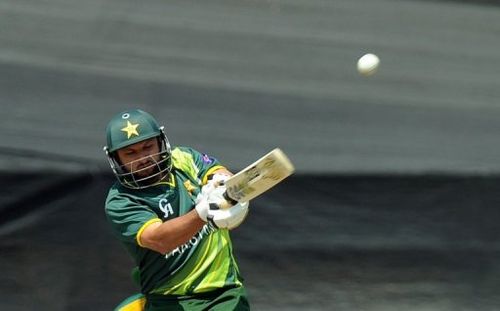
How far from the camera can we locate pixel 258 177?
3.32 meters

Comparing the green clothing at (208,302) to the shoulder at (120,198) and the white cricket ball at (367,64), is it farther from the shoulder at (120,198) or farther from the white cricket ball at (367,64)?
the white cricket ball at (367,64)

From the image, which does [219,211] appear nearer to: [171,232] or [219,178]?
[171,232]

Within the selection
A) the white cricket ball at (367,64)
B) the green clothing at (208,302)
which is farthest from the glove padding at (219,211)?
the white cricket ball at (367,64)

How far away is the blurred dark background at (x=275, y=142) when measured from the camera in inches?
195

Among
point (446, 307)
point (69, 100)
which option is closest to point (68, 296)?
point (69, 100)

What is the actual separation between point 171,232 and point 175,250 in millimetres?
383

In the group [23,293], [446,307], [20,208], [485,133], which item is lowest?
[23,293]

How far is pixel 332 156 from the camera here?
16.6 feet

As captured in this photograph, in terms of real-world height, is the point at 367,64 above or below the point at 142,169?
above

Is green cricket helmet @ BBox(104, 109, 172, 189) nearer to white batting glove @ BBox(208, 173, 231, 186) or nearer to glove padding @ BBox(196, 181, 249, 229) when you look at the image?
white batting glove @ BBox(208, 173, 231, 186)

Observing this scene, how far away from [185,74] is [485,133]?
154cm

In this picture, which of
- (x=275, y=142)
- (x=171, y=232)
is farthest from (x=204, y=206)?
(x=275, y=142)

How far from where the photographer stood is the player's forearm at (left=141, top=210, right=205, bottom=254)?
3525 mm

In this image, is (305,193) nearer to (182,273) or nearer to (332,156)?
(332,156)
